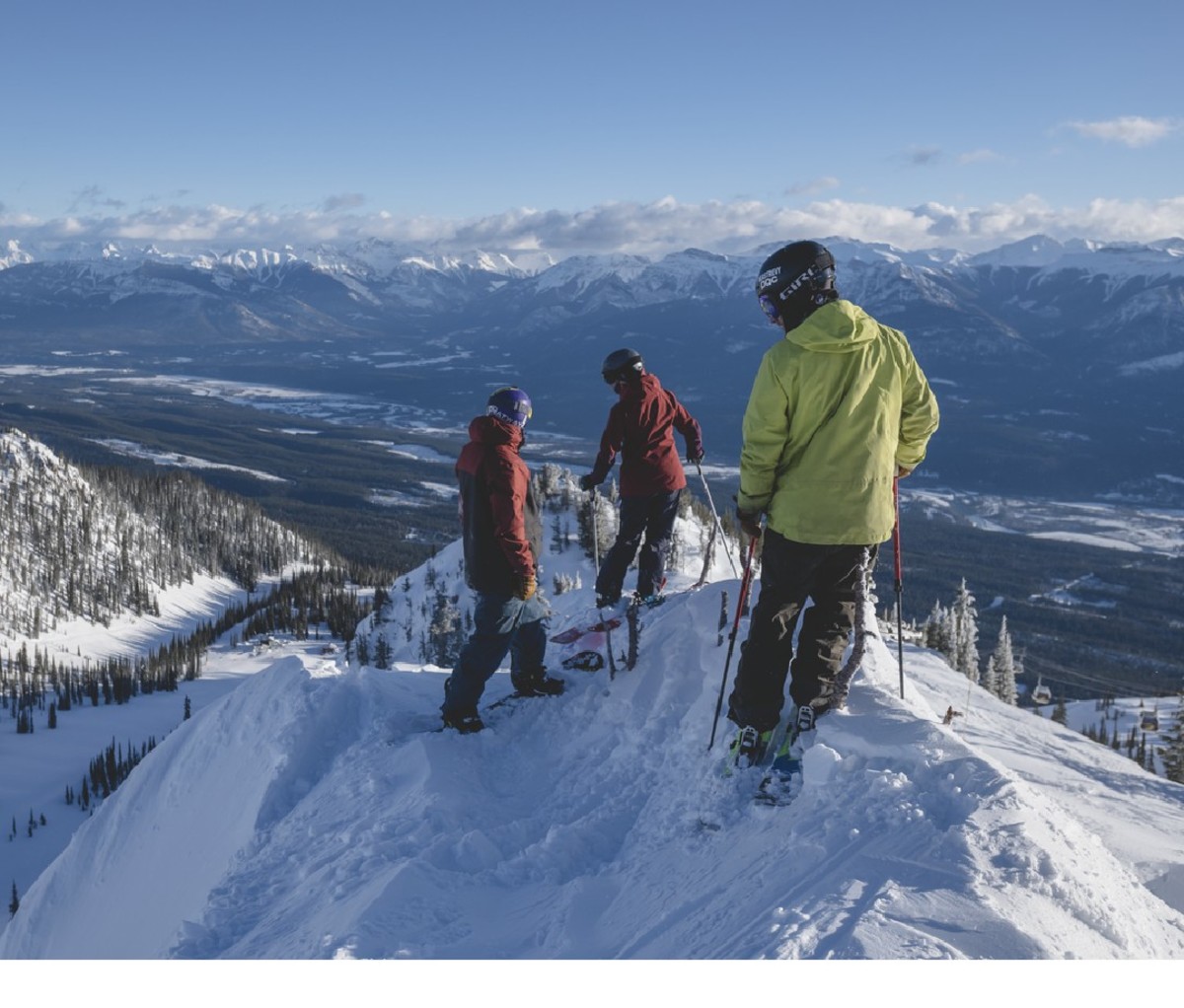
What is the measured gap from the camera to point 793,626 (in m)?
6.53

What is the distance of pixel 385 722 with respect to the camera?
9.11 metres

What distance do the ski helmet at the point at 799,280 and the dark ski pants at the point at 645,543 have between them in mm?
4731

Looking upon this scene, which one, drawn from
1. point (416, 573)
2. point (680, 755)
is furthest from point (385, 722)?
point (416, 573)

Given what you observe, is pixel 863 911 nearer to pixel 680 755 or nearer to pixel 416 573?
pixel 680 755

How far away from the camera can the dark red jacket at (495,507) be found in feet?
27.1

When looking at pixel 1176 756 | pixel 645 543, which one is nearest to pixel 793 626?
pixel 645 543

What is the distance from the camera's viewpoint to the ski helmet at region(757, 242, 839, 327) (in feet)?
19.5

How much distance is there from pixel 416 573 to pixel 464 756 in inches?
3604

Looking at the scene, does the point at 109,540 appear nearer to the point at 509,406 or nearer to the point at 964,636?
the point at 964,636

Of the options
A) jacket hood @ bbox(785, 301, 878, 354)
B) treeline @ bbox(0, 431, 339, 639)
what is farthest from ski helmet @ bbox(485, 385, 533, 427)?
treeline @ bbox(0, 431, 339, 639)

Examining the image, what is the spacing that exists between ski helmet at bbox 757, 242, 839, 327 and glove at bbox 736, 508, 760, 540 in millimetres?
1518

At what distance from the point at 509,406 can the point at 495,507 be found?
1.07 meters

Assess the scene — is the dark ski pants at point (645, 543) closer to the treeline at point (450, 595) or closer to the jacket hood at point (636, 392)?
the jacket hood at point (636, 392)

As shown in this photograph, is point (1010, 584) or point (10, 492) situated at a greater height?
point (10, 492)
